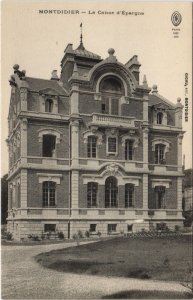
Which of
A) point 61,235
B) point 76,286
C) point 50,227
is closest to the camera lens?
point 76,286

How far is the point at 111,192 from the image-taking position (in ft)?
82.8

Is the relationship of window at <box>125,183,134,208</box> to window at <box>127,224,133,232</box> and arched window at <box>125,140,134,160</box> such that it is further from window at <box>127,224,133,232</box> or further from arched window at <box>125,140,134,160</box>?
arched window at <box>125,140,134,160</box>

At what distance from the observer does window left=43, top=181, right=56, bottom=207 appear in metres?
23.8

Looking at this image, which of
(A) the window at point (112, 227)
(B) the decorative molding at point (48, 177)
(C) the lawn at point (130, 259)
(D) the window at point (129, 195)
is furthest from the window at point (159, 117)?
(C) the lawn at point (130, 259)

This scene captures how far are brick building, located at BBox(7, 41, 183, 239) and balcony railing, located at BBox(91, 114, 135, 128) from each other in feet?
0.22

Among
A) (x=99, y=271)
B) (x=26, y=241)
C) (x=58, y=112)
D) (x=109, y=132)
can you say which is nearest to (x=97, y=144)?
(x=109, y=132)

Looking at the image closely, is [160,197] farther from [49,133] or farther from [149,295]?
[149,295]

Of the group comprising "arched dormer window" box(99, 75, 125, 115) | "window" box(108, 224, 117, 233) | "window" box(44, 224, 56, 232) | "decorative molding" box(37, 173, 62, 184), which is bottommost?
"window" box(108, 224, 117, 233)

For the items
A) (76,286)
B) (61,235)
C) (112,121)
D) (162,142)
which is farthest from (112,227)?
(76,286)

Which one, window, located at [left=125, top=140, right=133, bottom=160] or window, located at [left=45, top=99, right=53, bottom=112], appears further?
window, located at [left=125, top=140, right=133, bottom=160]

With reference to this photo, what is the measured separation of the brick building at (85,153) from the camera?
23484 mm

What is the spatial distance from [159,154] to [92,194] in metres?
5.95

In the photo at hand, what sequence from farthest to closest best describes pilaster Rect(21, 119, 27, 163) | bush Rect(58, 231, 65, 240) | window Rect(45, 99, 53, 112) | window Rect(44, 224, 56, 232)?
window Rect(45, 99, 53, 112) → window Rect(44, 224, 56, 232) → bush Rect(58, 231, 65, 240) → pilaster Rect(21, 119, 27, 163)

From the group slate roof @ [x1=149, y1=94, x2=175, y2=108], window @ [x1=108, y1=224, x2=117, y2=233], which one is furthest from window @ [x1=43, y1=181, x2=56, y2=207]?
slate roof @ [x1=149, y1=94, x2=175, y2=108]
